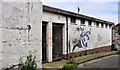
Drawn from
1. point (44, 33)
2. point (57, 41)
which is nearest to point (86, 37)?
point (57, 41)

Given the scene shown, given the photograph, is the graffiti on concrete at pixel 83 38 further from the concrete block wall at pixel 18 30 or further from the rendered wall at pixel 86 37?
the concrete block wall at pixel 18 30

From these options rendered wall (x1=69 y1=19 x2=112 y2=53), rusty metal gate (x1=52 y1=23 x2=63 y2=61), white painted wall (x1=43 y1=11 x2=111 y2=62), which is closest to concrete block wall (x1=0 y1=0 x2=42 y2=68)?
white painted wall (x1=43 y1=11 x2=111 y2=62)

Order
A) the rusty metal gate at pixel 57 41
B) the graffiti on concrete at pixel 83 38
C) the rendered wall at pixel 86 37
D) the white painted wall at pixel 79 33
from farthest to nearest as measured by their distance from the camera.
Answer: the graffiti on concrete at pixel 83 38, the rendered wall at pixel 86 37, the rusty metal gate at pixel 57 41, the white painted wall at pixel 79 33

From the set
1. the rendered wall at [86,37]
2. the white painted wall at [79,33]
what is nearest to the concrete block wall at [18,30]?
the white painted wall at [79,33]

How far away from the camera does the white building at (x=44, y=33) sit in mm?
4359

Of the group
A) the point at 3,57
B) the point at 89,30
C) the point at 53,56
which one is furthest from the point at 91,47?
the point at 3,57

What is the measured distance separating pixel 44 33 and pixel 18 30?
3.27 meters

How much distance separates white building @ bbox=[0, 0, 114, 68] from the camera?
172 inches

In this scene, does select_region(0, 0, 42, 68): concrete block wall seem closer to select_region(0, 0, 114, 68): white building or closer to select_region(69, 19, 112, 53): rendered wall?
select_region(0, 0, 114, 68): white building

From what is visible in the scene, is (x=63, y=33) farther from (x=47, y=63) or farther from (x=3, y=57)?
(x=3, y=57)

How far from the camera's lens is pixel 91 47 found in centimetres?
1275

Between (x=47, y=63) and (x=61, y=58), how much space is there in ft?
4.95

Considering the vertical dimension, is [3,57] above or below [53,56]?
above

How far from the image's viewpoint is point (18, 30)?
4.68 meters
